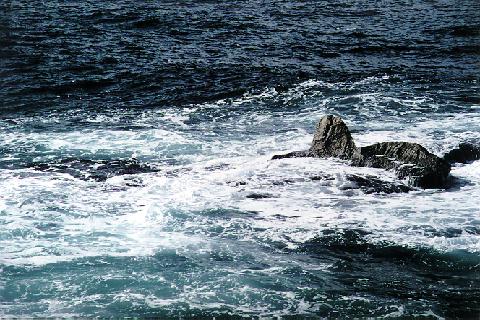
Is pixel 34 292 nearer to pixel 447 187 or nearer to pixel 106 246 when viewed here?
pixel 106 246

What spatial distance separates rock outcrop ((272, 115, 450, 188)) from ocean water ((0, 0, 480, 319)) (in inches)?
12.0

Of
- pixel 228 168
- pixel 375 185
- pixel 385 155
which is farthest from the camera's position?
pixel 228 168

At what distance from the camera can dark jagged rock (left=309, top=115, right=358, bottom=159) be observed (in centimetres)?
1839

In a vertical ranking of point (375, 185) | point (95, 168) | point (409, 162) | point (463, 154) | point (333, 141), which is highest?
point (333, 141)

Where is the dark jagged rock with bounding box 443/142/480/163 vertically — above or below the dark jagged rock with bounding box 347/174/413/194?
above

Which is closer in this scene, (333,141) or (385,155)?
(385,155)

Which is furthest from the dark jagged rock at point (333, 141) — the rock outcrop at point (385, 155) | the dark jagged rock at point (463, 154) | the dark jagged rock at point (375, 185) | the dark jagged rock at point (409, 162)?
the dark jagged rock at point (463, 154)

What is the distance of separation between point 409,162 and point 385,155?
66cm

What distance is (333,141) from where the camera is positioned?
18.6m

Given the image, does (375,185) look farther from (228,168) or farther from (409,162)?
(228,168)

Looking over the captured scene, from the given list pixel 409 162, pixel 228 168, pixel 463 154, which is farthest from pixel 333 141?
pixel 463 154

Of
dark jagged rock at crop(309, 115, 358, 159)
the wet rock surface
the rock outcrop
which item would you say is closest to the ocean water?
the wet rock surface

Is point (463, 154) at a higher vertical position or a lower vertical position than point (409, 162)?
lower

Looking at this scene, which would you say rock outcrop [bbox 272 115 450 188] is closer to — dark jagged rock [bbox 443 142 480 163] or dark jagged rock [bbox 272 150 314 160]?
dark jagged rock [bbox 272 150 314 160]
